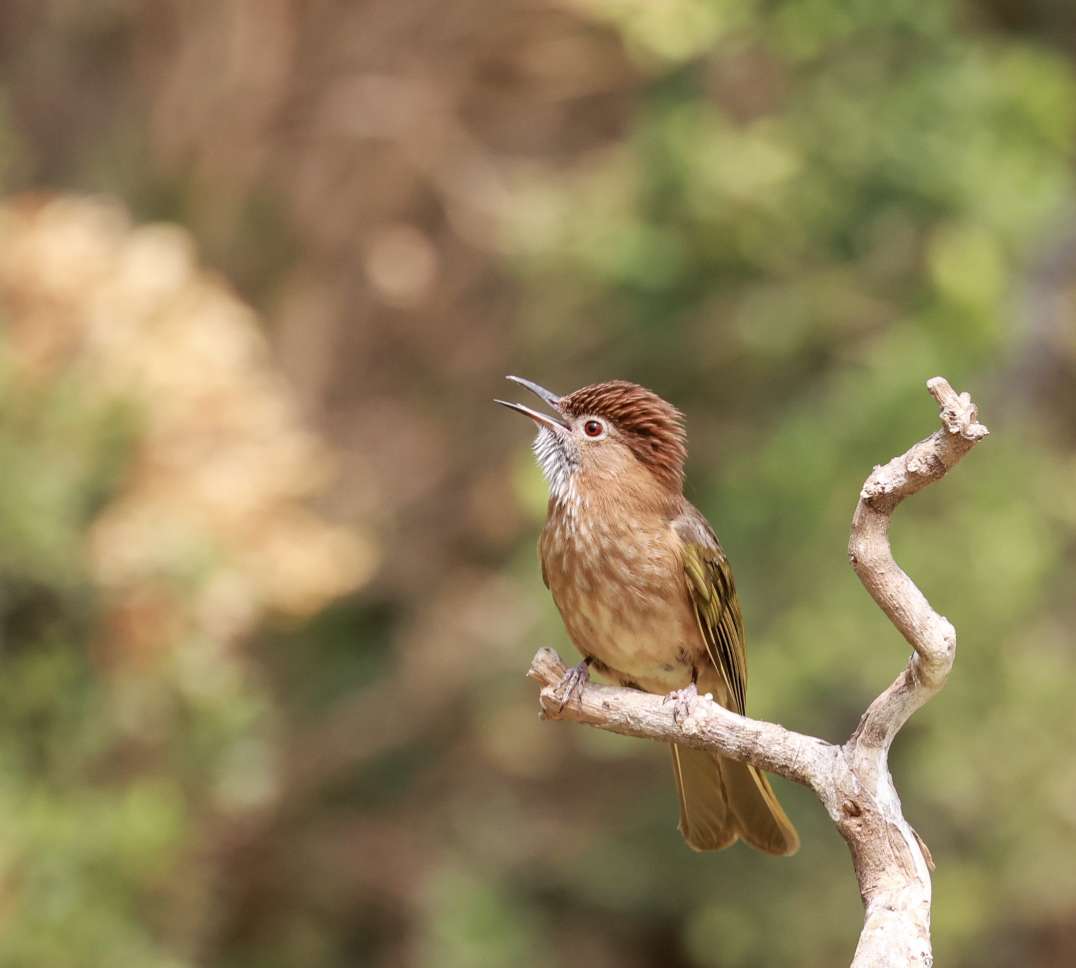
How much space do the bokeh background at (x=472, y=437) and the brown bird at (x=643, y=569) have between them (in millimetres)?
2916

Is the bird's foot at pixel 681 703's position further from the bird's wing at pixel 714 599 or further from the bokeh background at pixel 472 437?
the bokeh background at pixel 472 437

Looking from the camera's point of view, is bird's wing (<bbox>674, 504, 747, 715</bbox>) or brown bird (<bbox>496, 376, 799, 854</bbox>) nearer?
brown bird (<bbox>496, 376, 799, 854</bbox>)

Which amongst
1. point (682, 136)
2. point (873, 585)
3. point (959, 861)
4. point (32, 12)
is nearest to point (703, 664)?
point (873, 585)

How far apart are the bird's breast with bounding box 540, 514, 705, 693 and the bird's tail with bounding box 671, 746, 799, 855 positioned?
256mm

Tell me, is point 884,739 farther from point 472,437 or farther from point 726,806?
point 472,437

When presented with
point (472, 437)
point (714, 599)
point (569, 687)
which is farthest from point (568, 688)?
point (472, 437)

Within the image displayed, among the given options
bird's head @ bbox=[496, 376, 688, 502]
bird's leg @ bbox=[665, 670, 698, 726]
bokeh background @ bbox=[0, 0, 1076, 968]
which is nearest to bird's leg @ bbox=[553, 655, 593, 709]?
bird's leg @ bbox=[665, 670, 698, 726]

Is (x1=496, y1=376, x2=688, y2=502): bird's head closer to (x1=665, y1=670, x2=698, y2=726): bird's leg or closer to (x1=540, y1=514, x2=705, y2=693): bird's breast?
(x1=540, y1=514, x2=705, y2=693): bird's breast

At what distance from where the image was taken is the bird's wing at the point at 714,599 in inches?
155

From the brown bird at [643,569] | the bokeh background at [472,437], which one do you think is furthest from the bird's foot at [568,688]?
the bokeh background at [472,437]

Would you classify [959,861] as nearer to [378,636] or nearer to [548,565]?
[378,636]

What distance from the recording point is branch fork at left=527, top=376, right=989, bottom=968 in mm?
2766

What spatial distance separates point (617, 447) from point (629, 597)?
1.42 feet

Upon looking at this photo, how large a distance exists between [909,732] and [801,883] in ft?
3.10
